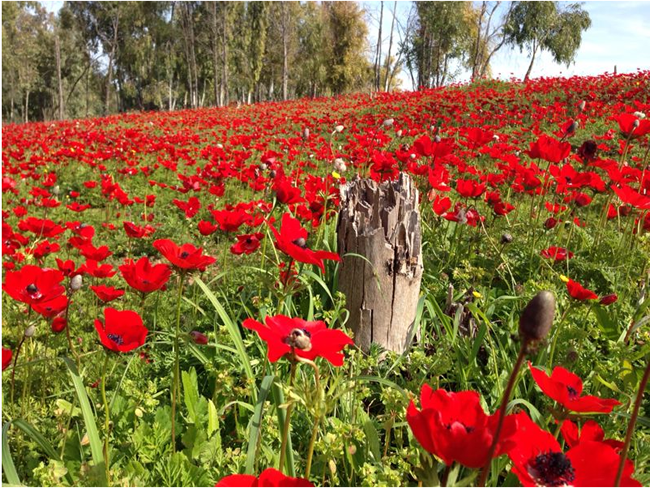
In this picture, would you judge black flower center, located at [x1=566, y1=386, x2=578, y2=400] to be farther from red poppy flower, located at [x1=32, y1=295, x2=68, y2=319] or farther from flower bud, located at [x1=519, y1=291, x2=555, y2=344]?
red poppy flower, located at [x1=32, y1=295, x2=68, y2=319]

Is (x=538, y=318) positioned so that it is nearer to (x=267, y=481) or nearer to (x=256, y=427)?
(x=267, y=481)

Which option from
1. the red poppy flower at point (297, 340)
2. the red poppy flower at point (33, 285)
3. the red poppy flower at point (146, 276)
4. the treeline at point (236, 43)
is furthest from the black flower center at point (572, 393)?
the treeline at point (236, 43)

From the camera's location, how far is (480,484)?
2.36ft

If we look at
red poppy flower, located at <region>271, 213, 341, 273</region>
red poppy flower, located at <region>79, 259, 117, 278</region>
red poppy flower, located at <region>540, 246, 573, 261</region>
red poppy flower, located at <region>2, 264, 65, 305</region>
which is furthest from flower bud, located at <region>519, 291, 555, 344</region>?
red poppy flower, located at <region>540, 246, 573, 261</region>

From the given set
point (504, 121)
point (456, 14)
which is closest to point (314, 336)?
point (504, 121)

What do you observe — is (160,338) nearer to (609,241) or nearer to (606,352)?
(606,352)

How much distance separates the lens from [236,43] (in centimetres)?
3350

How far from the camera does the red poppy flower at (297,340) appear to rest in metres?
0.91

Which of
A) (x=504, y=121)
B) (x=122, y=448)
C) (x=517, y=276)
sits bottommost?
(x=122, y=448)

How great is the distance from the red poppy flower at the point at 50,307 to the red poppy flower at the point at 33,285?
2cm

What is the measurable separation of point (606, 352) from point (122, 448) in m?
2.23

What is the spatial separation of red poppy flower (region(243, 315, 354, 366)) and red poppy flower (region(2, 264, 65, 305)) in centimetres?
97

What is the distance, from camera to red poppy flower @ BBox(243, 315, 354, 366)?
2.98 feet

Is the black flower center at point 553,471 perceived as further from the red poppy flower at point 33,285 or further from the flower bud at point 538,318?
the red poppy flower at point 33,285
